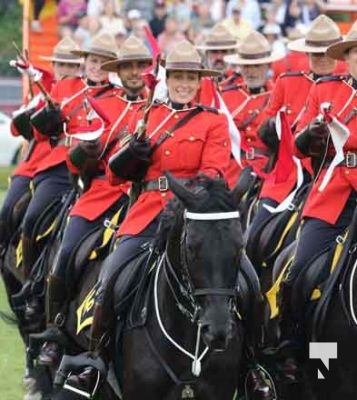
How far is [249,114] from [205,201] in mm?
7396

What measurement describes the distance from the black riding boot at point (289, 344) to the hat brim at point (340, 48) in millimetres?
1517

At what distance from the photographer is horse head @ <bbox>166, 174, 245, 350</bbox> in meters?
8.28

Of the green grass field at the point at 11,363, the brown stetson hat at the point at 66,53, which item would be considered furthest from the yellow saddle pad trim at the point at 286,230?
the brown stetson hat at the point at 66,53

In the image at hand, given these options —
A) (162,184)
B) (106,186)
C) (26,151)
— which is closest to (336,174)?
(162,184)

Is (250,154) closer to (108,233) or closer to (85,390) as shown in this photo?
(108,233)

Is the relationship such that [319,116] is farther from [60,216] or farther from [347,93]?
[60,216]

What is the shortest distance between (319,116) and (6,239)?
6222 mm

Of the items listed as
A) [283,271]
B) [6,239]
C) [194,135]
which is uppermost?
[194,135]

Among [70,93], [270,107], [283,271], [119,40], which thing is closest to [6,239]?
[70,93]

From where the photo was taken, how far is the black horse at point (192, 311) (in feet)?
27.5

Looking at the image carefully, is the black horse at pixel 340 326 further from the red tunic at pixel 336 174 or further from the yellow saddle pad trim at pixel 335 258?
the red tunic at pixel 336 174

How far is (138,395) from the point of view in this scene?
917 centimetres

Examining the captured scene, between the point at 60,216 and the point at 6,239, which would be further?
the point at 6,239

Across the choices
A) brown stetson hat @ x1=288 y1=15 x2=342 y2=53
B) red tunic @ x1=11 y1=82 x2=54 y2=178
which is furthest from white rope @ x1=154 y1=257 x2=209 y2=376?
red tunic @ x1=11 y1=82 x2=54 y2=178
